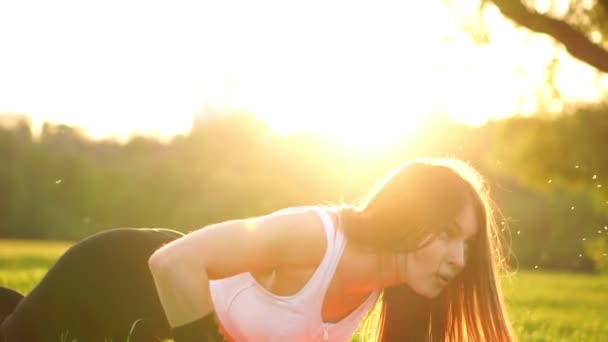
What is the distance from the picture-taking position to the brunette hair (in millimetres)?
3854

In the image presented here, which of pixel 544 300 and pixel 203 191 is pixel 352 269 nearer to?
pixel 544 300

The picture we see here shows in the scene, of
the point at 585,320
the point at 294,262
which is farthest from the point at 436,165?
the point at 585,320

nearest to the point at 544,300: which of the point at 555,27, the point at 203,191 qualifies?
the point at 555,27

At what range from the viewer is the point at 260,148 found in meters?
34.1

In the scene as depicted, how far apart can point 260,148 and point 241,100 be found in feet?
14.6

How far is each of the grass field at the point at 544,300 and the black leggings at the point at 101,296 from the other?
2372 mm

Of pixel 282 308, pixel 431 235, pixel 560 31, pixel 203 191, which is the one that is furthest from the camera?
pixel 203 191

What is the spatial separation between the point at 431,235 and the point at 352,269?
0.41 m

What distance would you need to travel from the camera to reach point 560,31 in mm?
8148

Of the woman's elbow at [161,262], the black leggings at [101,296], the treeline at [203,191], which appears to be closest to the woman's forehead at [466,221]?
the woman's elbow at [161,262]

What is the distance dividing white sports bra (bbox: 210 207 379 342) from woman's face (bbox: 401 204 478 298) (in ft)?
1.23

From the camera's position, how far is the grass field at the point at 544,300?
9.46 meters

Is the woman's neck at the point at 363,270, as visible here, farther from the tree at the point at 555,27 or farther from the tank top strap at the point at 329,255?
the tree at the point at 555,27

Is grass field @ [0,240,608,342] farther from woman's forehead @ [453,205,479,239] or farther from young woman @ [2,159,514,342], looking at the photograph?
woman's forehead @ [453,205,479,239]
